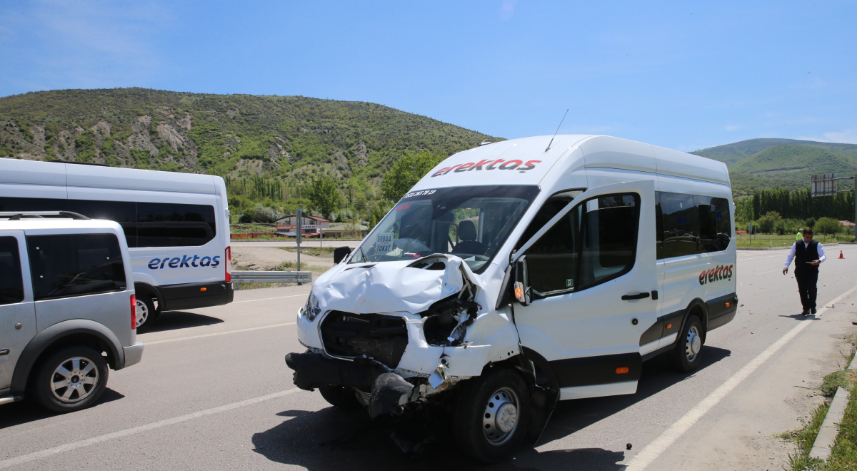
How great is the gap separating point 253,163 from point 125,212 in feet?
334

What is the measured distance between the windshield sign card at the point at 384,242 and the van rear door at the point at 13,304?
345 centimetres

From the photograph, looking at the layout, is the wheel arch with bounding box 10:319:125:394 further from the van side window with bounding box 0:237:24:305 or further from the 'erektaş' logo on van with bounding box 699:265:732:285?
the 'erektaş' logo on van with bounding box 699:265:732:285

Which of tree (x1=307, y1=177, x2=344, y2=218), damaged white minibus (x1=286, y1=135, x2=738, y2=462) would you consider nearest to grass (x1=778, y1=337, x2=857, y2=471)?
damaged white minibus (x1=286, y1=135, x2=738, y2=462)

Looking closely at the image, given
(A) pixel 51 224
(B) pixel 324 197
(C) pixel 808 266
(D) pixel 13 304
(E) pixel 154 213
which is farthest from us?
(B) pixel 324 197

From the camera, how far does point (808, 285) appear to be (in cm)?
1084

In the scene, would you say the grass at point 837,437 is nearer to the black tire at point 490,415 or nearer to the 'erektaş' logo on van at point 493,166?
the black tire at point 490,415

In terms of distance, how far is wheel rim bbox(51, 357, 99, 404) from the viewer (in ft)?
17.1

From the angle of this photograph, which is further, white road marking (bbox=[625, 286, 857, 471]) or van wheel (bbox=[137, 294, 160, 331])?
van wheel (bbox=[137, 294, 160, 331])

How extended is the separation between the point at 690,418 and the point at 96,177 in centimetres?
962

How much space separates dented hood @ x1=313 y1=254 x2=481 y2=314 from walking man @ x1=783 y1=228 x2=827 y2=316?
33.5ft

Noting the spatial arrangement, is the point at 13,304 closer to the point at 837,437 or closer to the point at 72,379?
the point at 72,379

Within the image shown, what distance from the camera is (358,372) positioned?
3.81 metres

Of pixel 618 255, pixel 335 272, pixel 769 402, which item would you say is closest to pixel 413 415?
pixel 335 272

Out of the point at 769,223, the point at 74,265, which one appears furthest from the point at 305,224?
the point at 769,223
